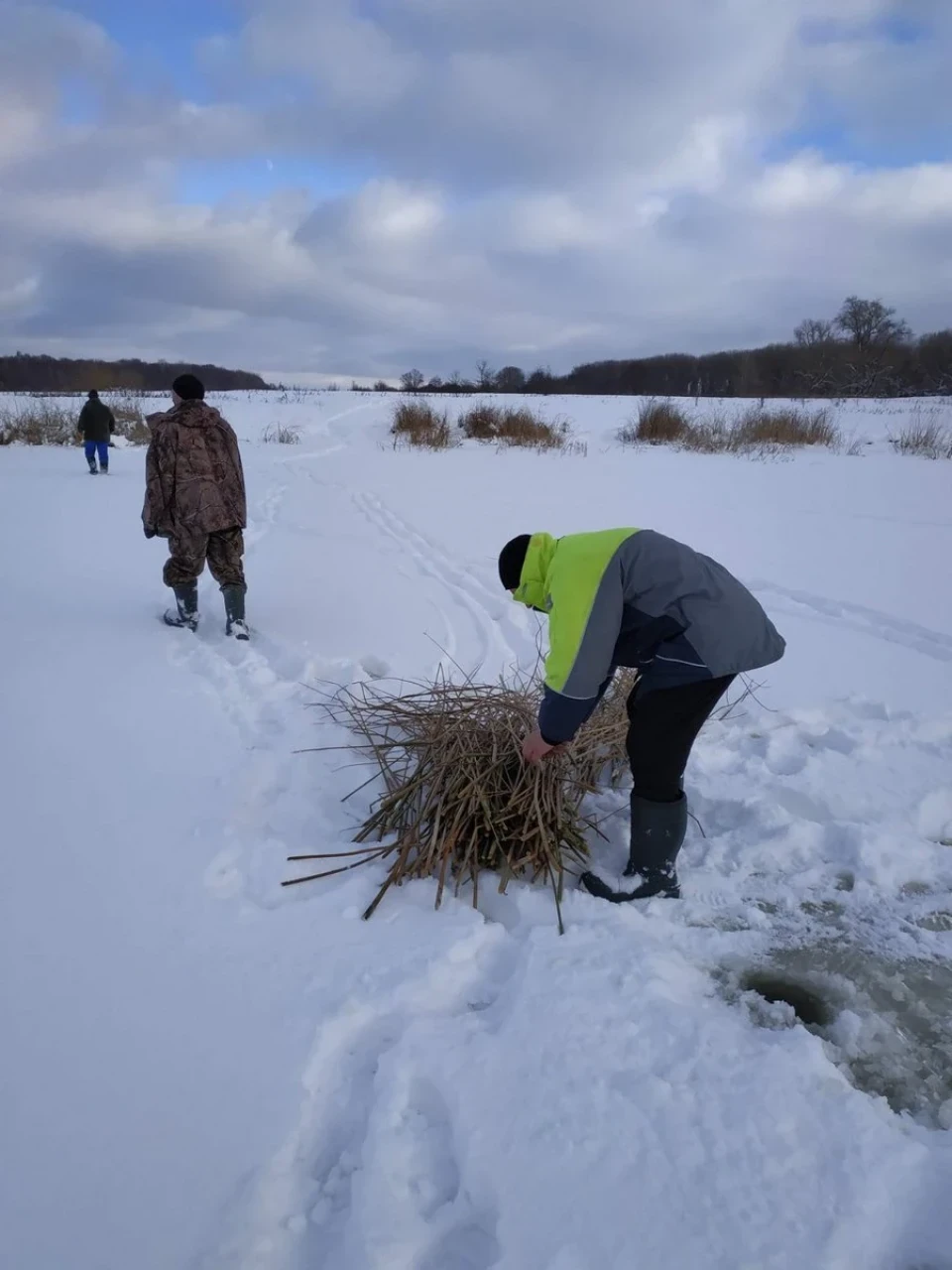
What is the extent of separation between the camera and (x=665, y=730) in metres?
2.27

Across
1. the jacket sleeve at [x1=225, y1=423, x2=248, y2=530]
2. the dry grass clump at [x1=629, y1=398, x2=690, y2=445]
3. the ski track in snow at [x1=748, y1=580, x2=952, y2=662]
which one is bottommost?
the ski track in snow at [x1=748, y1=580, x2=952, y2=662]

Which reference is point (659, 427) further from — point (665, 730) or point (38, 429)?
point (665, 730)

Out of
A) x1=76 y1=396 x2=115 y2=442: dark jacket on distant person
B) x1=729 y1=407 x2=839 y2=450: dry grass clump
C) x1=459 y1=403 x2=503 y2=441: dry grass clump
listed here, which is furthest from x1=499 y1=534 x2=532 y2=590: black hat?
x1=459 y1=403 x2=503 y2=441: dry grass clump

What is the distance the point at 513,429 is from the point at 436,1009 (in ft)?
55.3

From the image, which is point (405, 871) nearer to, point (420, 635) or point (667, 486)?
point (420, 635)

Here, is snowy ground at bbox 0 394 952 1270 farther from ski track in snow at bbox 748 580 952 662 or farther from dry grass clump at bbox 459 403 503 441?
dry grass clump at bbox 459 403 503 441

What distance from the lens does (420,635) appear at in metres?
4.75

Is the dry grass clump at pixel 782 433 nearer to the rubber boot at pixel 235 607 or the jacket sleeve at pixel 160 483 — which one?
Answer: the rubber boot at pixel 235 607

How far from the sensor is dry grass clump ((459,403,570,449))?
16812 mm

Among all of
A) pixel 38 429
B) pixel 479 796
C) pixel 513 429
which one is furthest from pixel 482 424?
pixel 479 796

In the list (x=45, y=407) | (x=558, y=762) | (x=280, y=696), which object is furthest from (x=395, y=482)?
(x=45, y=407)

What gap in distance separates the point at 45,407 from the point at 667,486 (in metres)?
15.6

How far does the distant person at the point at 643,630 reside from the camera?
2.02m

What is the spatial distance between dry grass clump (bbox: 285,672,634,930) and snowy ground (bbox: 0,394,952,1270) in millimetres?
129
